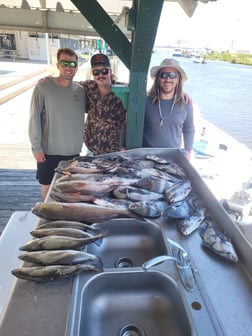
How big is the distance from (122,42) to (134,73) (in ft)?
0.91

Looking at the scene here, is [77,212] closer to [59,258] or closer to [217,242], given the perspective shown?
[59,258]

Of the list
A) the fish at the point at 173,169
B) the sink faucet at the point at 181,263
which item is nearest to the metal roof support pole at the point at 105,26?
the fish at the point at 173,169

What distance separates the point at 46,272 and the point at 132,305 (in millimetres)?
380

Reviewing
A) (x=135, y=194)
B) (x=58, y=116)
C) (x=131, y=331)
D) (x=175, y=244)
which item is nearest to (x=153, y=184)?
(x=135, y=194)

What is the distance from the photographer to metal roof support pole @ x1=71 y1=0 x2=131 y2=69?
1.96m

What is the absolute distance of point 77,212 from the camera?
4.40 feet

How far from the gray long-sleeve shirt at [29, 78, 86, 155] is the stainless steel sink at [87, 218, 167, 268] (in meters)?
1.49

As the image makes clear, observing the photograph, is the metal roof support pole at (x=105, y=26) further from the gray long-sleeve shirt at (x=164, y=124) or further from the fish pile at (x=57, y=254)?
the fish pile at (x=57, y=254)

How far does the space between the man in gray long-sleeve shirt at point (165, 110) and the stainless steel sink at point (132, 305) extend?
159 centimetres

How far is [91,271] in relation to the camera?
1.06 meters

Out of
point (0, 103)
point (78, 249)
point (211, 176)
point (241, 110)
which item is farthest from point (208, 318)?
point (241, 110)

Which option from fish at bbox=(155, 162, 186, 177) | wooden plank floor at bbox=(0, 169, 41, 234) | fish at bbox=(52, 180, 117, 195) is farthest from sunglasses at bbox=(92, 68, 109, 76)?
wooden plank floor at bbox=(0, 169, 41, 234)

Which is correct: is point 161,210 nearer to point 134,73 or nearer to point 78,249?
point 78,249

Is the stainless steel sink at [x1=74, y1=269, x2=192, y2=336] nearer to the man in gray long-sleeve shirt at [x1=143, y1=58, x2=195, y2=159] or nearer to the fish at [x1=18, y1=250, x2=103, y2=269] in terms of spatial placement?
the fish at [x1=18, y1=250, x2=103, y2=269]
